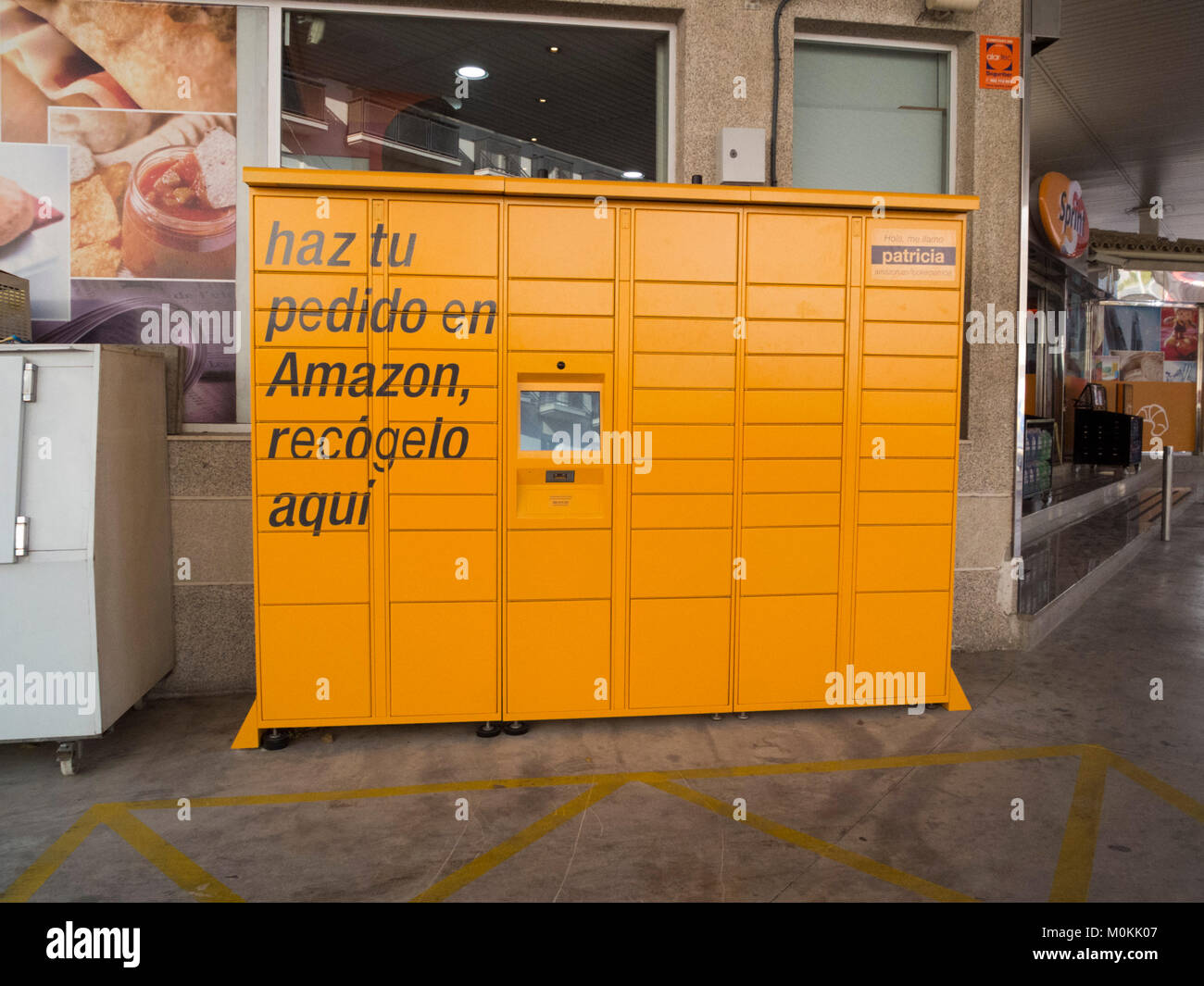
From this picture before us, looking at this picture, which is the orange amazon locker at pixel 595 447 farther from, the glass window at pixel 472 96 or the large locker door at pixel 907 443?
the glass window at pixel 472 96

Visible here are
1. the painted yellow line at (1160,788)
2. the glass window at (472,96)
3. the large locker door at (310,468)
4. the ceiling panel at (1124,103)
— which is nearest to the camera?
the painted yellow line at (1160,788)

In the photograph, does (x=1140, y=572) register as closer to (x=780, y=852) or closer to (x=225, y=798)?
(x=780, y=852)

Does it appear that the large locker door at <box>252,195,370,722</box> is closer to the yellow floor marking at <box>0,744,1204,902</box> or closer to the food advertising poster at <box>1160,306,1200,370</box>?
the yellow floor marking at <box>0,744,1204,902</box>

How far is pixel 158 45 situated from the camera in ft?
13.8

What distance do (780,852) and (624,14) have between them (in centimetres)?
404

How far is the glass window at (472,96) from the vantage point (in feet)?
14.5

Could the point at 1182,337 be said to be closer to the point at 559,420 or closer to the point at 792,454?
the point at 792,454

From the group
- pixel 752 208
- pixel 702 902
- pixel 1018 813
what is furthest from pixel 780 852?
pixel 752 208

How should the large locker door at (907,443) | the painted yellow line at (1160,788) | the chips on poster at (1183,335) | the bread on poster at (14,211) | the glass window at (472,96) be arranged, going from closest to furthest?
the painted yellow line at (1160,788) → the large locker door at (907,443) → the bread on poster at (14,211) → the glass window at (472,96) → the chips on poster at (1183,335)

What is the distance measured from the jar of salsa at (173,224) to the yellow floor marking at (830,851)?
3.28 meters

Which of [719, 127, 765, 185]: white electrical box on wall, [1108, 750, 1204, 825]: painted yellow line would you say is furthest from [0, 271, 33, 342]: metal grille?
[1108, 750, 1204, 825]: painted yellow line

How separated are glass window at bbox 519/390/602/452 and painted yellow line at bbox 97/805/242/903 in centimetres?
192

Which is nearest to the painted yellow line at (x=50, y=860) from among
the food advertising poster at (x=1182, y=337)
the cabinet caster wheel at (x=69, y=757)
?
the cabinet caster wheel at (x=69, y=757)
